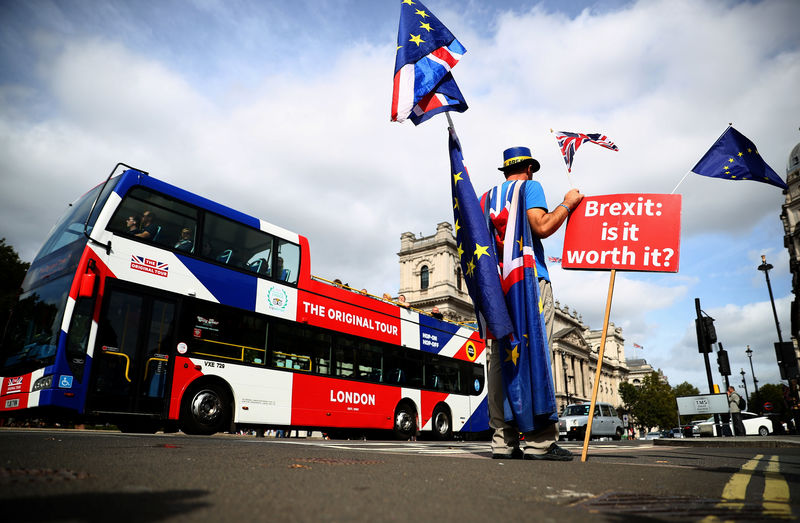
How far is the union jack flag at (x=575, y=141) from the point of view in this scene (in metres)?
5.62

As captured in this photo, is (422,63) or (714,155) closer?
(422,63)

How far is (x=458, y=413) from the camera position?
45.6ft

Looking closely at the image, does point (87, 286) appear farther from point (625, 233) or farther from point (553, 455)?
point (625, 233)

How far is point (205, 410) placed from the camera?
7750 millimetres

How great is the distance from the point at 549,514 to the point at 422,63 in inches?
169

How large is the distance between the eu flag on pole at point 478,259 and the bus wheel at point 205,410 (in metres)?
5.10

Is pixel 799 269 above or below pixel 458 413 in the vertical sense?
above

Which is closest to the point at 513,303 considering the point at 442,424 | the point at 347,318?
the point at 347,318

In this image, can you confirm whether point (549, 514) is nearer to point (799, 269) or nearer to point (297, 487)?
point (297, 487)

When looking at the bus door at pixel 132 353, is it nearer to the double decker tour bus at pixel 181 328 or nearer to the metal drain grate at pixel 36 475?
the double decker tour bus at pixel 181 328

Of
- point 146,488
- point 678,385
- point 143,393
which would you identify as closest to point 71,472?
point 146,488

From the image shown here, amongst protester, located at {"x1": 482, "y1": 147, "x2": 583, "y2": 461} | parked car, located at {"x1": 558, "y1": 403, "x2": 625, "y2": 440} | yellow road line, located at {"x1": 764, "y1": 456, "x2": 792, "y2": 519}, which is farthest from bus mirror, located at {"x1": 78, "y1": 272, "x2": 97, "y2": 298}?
parked car, located at {"x1": 558, "y1": 403, "x2": 625, "y2": 440}

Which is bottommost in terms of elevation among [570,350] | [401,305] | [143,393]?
[143,393]

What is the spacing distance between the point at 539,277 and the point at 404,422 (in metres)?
8.26
